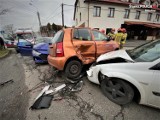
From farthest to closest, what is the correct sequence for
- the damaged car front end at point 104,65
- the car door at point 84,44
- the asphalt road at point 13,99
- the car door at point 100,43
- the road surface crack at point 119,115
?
1. the car door at point 100,43
2. the car door at point 84,44
3. the damaged car front end at point 104,65
4. the asphalt road at point 13,99
5. the road surface crack at point 119,115

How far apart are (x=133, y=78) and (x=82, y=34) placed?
8.02 ft

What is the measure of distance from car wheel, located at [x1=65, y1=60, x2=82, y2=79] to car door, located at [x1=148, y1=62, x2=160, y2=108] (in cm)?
230

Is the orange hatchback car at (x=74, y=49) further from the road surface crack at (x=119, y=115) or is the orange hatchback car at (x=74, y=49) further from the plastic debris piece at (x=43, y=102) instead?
the road surface crack at (x=119, y=115)

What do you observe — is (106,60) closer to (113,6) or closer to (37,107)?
(37,107)

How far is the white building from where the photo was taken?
18172 millimetres

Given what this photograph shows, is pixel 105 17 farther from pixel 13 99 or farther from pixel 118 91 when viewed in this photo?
pixel 13 99

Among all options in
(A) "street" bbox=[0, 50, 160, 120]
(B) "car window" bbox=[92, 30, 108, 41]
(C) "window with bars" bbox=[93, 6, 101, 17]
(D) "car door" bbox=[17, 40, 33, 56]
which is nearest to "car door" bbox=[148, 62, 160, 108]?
(A) "street" bbox=[0, 50, 160, 120]

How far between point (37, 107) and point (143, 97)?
235 centimetres

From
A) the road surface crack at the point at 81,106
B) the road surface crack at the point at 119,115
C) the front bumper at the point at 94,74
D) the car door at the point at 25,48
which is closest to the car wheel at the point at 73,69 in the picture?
the front bumper at the point at 94,74

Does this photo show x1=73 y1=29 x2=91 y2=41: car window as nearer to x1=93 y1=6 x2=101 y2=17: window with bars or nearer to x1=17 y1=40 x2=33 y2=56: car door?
x1=17 y1=40 x2=33 y2=56: car door

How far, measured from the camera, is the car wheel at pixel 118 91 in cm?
253

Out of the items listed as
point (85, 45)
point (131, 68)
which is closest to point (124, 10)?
point (85, 45)

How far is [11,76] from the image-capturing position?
4598 mm

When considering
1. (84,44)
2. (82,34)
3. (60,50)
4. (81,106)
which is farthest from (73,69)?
(81,106)
